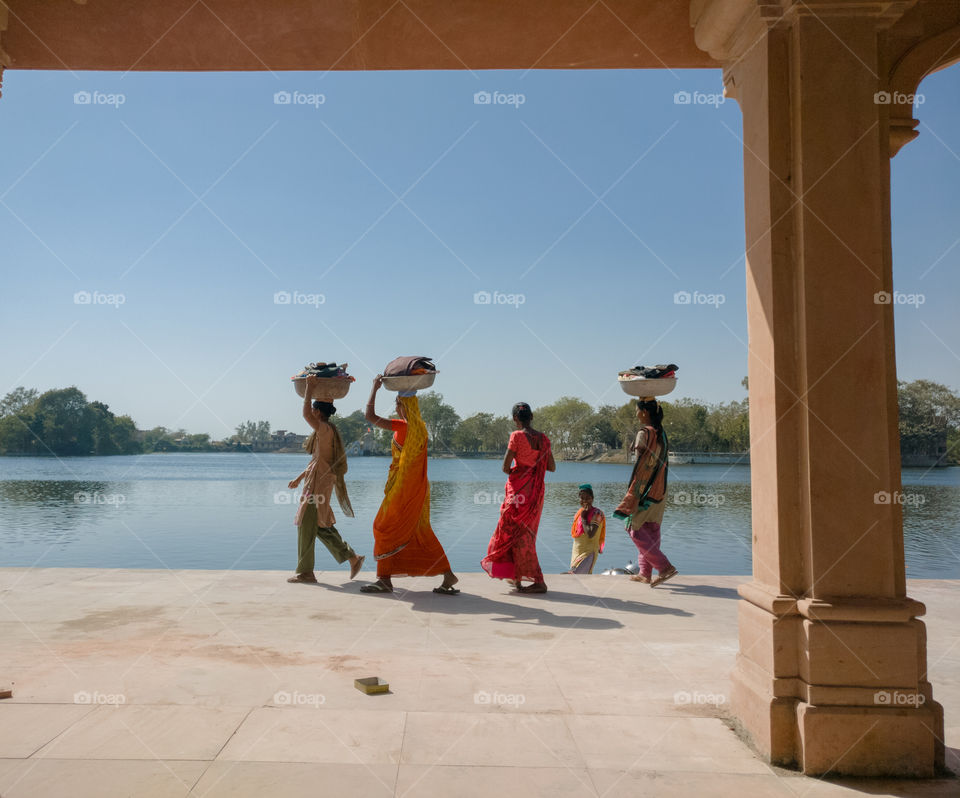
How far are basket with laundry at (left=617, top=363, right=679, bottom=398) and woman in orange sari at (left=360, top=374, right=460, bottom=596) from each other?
2.34 metres

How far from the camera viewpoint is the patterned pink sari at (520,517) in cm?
675

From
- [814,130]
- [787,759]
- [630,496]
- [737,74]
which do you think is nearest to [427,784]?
[787,759]

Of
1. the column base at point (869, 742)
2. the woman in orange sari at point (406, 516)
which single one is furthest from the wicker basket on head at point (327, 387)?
the column base at point (869, 742)

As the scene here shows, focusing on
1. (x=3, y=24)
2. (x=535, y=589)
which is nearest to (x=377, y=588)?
(x=535, y=589)

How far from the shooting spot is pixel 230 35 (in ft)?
13.1

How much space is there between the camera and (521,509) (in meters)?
6.86

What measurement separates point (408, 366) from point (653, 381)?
→ 2.63m

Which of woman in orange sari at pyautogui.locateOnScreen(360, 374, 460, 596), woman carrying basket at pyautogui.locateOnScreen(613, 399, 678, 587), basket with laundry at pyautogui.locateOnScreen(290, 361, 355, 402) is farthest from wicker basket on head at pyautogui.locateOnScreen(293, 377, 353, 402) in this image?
woman carrying basket at pyautogui.locateOnScreen(613, 399, 678, 587)

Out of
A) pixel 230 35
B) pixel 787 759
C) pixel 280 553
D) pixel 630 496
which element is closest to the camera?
pixel 787 759

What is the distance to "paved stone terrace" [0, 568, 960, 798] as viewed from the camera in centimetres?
277

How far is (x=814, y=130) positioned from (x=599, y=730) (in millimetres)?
2815

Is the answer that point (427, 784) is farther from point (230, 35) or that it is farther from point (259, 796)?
point (230, 35)

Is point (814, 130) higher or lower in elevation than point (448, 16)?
lower

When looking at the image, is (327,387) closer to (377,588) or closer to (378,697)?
(377,588)
